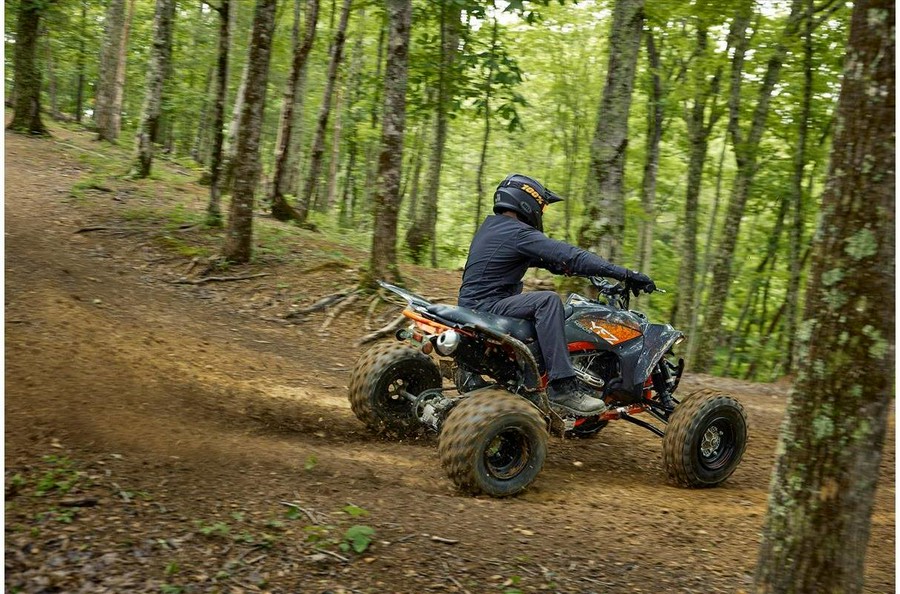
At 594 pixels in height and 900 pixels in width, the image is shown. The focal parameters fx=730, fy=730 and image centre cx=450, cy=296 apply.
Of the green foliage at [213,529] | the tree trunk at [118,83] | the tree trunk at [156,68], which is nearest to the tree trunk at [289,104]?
the tree trunk at [156,68]

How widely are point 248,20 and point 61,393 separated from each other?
23.6 metres

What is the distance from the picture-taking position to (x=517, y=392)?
5.92 metres

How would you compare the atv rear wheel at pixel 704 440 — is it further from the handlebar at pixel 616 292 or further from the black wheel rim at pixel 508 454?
the black wheel rim at pixel 508 454

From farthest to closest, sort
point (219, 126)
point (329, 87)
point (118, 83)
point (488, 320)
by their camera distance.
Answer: point (118, 83) < point (329, 87) < point (219, 126) < point (488, 320)

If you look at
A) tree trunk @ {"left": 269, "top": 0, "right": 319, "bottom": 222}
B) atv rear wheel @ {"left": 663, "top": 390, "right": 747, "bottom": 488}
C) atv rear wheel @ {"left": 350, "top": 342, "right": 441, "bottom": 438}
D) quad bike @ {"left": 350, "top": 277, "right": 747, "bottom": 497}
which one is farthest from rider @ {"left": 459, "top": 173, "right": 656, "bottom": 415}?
tree trunk @ {"left": 269, "top": 0, "right": 319, "bottom": 222}

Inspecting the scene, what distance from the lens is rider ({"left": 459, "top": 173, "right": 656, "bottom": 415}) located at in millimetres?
5699

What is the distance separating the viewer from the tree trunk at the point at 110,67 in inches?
907

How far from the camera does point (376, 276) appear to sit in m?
11.1

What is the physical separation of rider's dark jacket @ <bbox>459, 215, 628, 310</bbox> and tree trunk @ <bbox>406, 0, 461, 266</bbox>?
7632 mm

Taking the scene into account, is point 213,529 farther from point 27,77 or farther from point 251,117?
point 27,77

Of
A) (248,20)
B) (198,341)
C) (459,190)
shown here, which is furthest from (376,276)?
(459,190)

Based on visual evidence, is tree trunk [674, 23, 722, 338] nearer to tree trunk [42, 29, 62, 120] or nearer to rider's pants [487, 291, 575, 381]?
rider's pants [487, 291, 575, 381]

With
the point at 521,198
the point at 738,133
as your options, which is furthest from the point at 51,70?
the point at 521,198

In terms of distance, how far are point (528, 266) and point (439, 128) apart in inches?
412
